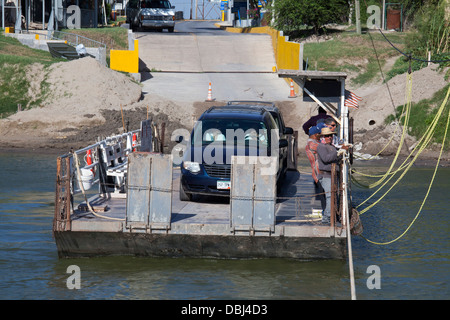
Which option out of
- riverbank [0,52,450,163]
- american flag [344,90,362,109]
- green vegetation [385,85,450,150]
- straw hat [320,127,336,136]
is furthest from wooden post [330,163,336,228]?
green vegetation [385,85,450,150]

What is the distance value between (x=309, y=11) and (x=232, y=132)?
2750 cm

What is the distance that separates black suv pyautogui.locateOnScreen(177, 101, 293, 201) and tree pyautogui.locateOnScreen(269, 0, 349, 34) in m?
26.3

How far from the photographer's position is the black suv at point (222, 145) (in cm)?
1385

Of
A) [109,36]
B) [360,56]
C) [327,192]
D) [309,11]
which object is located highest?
[309,11]

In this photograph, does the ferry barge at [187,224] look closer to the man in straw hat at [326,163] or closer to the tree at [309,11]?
the man in straw hat at [326,163]

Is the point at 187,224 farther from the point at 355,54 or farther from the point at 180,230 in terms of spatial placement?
the point at 355,54

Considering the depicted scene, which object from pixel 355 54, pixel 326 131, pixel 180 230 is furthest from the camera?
pixel 355 54

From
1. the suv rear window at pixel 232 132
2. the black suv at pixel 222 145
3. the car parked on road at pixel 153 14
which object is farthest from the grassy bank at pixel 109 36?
the suv rear window at pixel 232 132

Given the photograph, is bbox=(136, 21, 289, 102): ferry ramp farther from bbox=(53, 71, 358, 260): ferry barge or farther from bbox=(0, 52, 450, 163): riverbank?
→ bbox=(53, 71, 358, 260): ferry barge

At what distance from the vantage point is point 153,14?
150 feet

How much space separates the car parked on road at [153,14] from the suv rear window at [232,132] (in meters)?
31.6

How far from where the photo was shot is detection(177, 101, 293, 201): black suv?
545 inches

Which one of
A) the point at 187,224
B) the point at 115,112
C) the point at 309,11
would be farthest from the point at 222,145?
the point at 309,11

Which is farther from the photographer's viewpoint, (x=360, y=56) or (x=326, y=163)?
(x=360, y=56)
